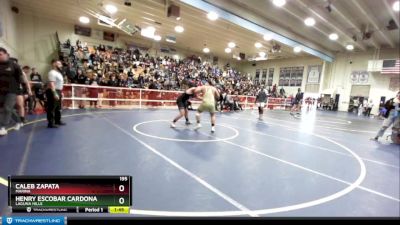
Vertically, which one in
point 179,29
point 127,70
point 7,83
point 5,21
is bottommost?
point 7,83

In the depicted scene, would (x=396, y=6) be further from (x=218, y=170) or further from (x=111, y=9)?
(x=111, y=9)

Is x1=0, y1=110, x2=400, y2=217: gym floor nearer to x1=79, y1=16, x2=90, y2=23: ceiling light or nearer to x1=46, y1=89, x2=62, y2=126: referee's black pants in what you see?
x1=46, y1=89, x2=62, y2=126: referee's black pants

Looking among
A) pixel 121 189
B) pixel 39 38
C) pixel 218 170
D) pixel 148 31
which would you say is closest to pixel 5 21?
pixel 39 38

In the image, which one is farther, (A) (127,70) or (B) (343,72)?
(A) (127,70)

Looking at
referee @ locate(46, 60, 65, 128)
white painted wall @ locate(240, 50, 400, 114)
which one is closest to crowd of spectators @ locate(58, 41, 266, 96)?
referee @ locate(46, 60, 65, 128)

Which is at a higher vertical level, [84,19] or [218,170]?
[84,19]

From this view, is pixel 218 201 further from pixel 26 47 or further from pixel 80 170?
pixel 26 47

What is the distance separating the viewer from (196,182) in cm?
142

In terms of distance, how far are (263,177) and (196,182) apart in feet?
1.75

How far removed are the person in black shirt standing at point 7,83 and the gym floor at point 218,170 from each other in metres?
0.30

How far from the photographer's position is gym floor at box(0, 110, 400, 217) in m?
1.15

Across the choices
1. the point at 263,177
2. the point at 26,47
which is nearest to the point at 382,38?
the point at 263,177

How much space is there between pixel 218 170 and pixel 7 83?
8.11 feet
